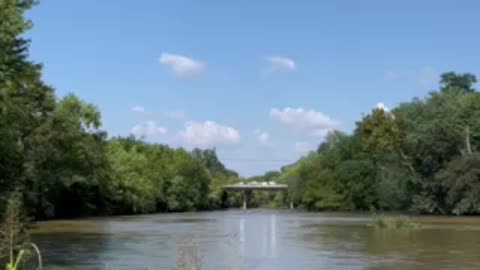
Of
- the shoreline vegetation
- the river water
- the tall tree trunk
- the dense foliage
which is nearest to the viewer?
the river water

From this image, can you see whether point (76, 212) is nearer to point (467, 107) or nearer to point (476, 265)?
point (467, 107)

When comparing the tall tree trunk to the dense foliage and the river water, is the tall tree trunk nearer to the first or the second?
the dense foliage

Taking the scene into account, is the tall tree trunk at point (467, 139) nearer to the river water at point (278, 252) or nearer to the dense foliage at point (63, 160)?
the dense foliage at point (63, 160)

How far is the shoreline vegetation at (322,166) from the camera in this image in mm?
66125

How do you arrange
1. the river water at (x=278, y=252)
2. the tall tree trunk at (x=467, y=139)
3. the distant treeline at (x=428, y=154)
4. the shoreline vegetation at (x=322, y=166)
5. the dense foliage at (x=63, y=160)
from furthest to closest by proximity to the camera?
the tall tree trunk at (x=467, y=139) < the distant treeline at (x=428, y=154) < the shoreline vegetation at (x=322, y=166) < the dense foliage at (x=63, y=160) < the river water at (x=278, y=252)

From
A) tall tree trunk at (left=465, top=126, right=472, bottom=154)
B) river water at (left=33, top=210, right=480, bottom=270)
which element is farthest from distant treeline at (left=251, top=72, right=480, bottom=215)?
river water at (left=33, top=210, right=480, bottom=270)

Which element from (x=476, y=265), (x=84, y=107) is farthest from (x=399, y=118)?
(x=476, y=265)

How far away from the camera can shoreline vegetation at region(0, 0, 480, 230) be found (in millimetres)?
66125

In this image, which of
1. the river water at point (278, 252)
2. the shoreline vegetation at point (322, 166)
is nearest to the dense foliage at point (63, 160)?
the shoreline vegetation at point (322, 166)

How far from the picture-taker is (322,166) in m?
123

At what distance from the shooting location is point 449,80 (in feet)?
371

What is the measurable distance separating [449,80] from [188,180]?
45.3 m

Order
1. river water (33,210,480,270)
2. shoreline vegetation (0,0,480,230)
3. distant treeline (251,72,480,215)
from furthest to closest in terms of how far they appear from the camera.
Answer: distant treeline (251,72,480,215) → shoreline vegetation (0,0,480,230) → river water (33,210,480,270)

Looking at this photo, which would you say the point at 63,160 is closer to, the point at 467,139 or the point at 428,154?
the point at 428,154
